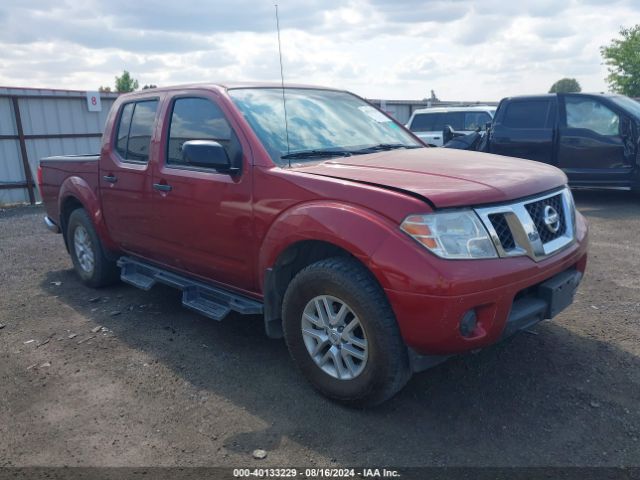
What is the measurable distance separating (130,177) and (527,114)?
7.60 metres

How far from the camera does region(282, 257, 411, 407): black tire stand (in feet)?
9.42

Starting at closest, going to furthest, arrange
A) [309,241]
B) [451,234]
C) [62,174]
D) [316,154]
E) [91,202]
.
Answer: [451,234]
[309,241]
[316,154]
[91,202]
[62,174]

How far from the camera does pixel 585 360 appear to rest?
12.0ft

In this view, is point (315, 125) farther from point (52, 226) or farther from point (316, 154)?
point (52, 226)

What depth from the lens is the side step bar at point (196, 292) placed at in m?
3.78

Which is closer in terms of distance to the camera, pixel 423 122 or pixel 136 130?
pixel 136 130

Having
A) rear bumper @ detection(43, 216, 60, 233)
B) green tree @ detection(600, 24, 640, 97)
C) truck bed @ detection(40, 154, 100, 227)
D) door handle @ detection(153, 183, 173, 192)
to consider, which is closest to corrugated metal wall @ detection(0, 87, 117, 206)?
rear bumper @ detection(43, 216, 60, 233)

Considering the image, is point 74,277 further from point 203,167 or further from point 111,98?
point 111,98

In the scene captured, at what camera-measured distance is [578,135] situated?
9258mm

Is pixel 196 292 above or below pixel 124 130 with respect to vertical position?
below

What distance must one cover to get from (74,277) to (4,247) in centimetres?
251

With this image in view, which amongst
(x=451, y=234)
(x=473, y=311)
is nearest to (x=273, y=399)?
(x=473, y=311)

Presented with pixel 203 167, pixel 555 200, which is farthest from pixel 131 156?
pixel 555 200

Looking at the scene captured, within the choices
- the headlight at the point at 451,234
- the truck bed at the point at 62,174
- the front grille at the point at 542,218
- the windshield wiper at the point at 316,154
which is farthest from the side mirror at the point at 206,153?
the truck bed at the point at 62,174
